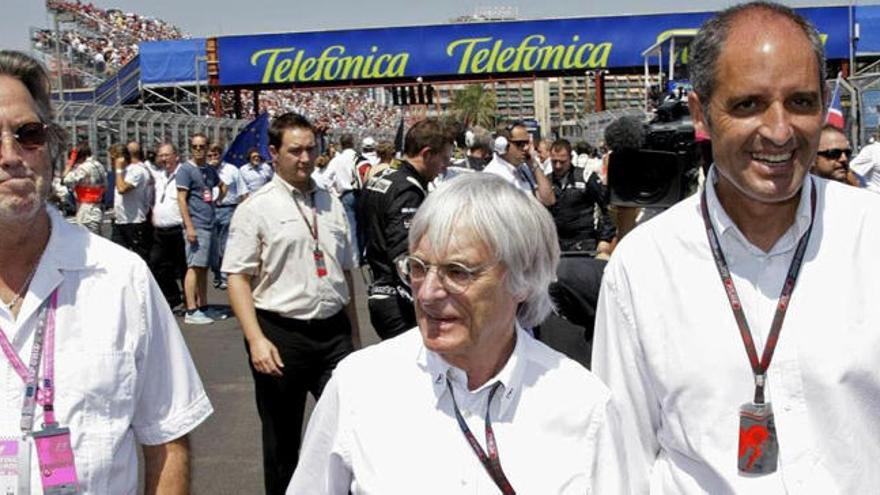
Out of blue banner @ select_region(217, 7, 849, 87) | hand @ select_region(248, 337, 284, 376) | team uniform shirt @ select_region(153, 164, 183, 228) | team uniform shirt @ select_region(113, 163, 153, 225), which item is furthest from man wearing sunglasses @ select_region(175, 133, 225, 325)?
blue banner @ select_region(217, 7, 849, 87)

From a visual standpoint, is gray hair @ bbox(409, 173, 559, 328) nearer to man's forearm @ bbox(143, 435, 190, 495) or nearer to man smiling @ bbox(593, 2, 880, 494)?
man smiling @ bbox(593, 2, 880, 494)

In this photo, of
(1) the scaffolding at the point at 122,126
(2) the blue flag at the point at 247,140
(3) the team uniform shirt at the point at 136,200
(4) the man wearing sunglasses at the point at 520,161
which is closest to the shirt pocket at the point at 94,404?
(4) the man wearing sunglasses at the point at 520,161

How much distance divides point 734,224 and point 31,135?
1605 mm

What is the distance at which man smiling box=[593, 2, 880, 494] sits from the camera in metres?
2.13

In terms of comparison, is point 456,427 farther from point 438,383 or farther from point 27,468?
point 27,468

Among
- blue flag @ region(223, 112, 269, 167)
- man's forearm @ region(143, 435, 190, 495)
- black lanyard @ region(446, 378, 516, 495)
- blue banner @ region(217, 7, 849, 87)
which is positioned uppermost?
blue banner @ region(217, 7, 849, 87)

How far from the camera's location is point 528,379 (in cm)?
230

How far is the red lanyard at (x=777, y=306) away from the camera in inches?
84.3

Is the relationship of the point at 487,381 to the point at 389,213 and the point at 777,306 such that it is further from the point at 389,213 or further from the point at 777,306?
the point at 389,213

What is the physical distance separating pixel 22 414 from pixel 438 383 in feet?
2.99

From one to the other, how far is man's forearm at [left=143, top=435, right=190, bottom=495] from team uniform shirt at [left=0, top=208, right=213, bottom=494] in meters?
0.03

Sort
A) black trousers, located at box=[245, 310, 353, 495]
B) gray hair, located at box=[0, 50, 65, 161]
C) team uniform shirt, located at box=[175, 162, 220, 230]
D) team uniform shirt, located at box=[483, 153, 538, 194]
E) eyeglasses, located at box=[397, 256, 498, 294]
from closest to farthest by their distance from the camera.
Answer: eyeglasses, located at box=[397, 256, 498, 294] < gray hair, located at box=[0, 50, 65, 161] < black trousers, located at box=[245, 310, 353, 495] < team uniform shirt, located at box=[483, 153, 538, 194] < team uniform shirt, located at box=[175, 162, 220, 230]

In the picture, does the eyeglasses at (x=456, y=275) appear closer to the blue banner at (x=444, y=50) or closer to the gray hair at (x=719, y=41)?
the gray hair at (x=719, y=41)

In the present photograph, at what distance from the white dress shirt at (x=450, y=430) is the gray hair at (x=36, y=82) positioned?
2.91 ft
